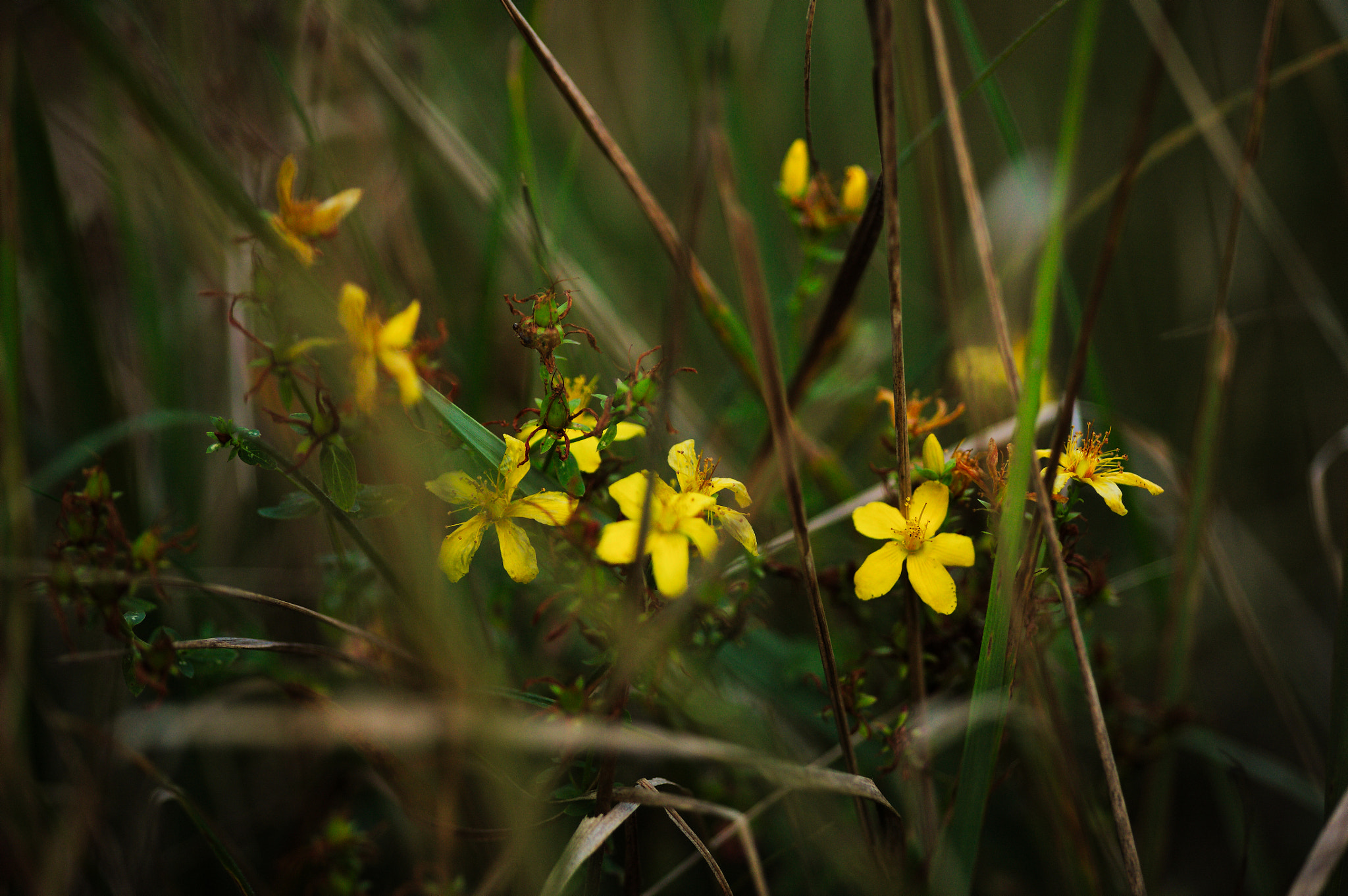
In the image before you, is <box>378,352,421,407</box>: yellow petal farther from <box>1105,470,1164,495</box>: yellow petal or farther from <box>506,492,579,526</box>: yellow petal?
<box>1105,470,1164,495</box>: yellow petal

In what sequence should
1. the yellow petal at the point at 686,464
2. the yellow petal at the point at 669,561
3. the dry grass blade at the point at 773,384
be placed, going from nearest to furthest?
1. the dry grass blade at the point at 773,384
2. the yellow petal at the point at 669,561
3. the yellow petal at the point at 686,464

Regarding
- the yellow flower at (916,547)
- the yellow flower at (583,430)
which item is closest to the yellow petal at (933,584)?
the yellow flower at (916,547)

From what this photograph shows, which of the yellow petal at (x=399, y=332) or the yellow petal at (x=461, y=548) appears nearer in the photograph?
the yellow petal at (x=399, y=332)

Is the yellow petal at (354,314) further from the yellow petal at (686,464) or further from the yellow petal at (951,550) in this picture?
the yellow petal at (951,550)

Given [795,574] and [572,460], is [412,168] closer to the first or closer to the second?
[572,460]

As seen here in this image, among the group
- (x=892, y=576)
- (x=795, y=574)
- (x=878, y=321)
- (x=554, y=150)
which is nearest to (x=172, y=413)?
(x=795, y=574)


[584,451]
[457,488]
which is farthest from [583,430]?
[457,488]
